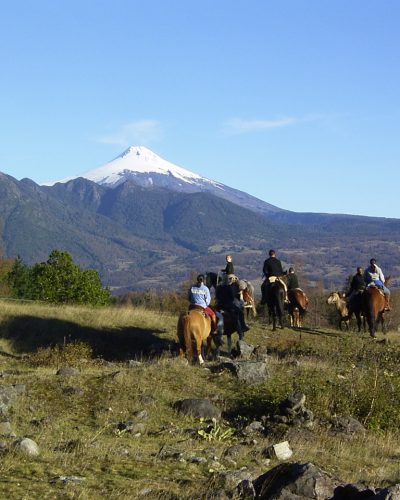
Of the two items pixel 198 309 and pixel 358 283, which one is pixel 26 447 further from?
pixel 358 283

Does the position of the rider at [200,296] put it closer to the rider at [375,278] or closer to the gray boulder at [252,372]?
the gray boulder at [252,372]

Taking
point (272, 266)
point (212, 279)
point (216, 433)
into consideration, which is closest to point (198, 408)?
point (216, 433)

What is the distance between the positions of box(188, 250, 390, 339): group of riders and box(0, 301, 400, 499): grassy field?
285 centimetres

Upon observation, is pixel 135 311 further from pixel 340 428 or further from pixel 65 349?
pixel 340 428

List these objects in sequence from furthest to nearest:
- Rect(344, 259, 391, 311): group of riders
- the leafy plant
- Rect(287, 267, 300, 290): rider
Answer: Rect(287, 267, 300, 290): rider → Rect(344, 259, 391, 311): group of riders → the leafy plant

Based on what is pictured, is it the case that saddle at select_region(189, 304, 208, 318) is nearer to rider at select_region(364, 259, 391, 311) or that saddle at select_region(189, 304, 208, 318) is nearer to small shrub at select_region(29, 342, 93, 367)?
small shrub at select_region(29, 342, 93, 367)

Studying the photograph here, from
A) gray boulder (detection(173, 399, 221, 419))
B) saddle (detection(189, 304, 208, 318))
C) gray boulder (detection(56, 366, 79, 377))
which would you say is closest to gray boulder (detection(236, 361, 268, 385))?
gray boulder (detection(173, 399, 221, 419))

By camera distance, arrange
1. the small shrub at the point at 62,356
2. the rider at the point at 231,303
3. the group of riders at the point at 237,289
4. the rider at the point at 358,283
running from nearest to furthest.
Answer: the group of riders at the point at 237,289 → the small shrub at the point at 62,356 → the rider at the point at 231,303 → the rider at the point at 358,283

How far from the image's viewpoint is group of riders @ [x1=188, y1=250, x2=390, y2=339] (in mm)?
19500

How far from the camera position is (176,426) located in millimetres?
12055

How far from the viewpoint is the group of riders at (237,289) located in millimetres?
19500

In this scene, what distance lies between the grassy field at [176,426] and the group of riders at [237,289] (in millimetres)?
2846

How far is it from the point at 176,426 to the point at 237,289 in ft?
35.4

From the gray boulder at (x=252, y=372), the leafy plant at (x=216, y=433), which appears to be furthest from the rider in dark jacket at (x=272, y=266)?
the leafy plant at (x=216, y=433)
